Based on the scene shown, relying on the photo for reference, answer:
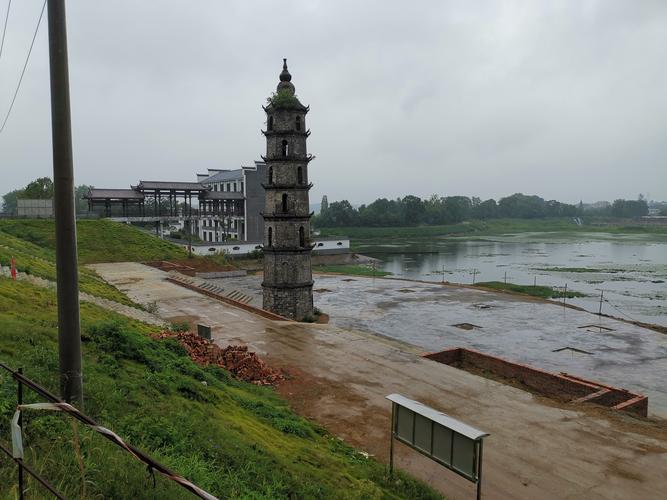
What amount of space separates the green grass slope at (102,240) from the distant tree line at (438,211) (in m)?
79.3

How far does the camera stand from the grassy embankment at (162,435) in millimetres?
5273

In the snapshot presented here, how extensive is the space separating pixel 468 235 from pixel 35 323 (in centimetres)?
13087

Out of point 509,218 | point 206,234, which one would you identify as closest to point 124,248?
point 206,234

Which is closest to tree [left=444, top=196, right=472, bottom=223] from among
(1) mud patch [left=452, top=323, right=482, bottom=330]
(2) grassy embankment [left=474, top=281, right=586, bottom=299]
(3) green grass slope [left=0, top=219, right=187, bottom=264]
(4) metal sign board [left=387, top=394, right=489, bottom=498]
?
(2) grassy embankment [left=474, top=281, right=586, bottom=299]

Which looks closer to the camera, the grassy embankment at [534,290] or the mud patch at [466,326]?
the mud patch at [466,326]

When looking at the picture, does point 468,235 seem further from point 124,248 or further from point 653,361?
point 653,361

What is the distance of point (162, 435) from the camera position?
7.05 meters

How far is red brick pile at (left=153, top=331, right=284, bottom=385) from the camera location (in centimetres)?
1520

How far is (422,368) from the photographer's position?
1769 cm

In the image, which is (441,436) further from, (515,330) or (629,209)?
(629,209)

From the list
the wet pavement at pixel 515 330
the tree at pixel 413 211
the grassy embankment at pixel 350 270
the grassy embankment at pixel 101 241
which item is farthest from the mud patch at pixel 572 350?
the tree at pixel 413 211

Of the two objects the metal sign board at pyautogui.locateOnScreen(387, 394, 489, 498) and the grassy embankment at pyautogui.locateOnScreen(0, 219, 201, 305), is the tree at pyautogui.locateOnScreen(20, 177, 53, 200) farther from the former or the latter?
the metal sign board at pyautogui.locateOnScreen(387, 394, 489, 498)

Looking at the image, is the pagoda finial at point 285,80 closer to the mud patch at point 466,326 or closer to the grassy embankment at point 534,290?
the mud patch at point 466,326

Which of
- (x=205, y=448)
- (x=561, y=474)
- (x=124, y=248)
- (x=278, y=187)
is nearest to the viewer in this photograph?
(x=205, y=448)
